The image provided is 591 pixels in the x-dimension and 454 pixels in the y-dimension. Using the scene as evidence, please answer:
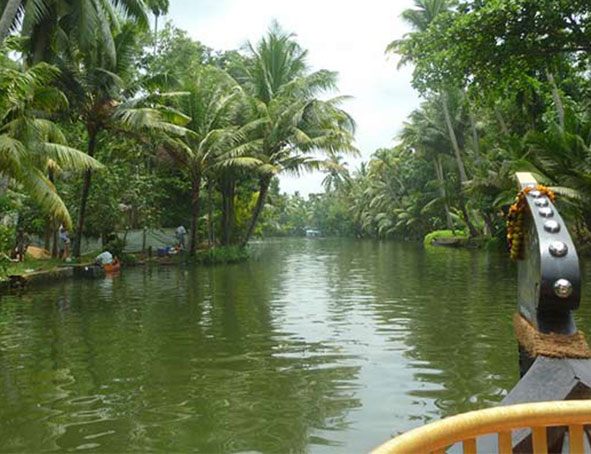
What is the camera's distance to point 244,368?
5383 millimetres

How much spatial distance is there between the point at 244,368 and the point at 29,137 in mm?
7734

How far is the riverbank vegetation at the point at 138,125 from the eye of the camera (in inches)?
508

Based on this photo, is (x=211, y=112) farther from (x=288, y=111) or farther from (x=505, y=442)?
(x=505, y=442)

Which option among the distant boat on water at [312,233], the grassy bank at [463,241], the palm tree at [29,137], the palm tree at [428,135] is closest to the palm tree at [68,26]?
the palm tree at [29,137]

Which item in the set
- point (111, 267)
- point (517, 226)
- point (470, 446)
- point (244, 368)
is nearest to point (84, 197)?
point (111, 267)

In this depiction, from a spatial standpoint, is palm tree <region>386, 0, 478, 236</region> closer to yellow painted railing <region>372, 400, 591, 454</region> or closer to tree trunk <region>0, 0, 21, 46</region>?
tree trunk <region>0, 0, 21, 46</region>

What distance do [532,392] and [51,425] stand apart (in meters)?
3.14

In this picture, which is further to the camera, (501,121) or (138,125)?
(501,121)

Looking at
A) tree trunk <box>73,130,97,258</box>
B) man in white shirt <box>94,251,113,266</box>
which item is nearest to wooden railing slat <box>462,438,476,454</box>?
man in white shirt <box>94,251,113,266</box>

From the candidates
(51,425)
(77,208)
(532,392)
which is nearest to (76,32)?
(77,208)

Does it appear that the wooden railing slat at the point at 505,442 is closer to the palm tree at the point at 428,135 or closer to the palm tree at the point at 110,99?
the palm tree at the point at 110,99

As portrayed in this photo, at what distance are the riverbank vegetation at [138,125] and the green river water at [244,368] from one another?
4.34 m

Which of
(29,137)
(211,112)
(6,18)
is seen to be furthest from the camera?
(211,112)

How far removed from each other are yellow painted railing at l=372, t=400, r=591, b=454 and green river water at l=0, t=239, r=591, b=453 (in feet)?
6.43
